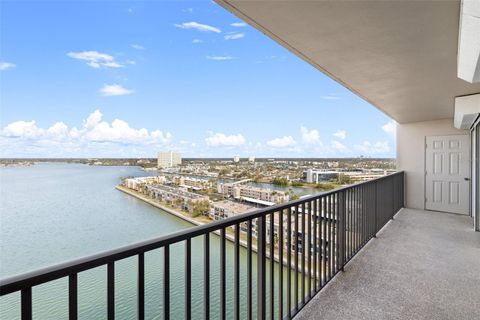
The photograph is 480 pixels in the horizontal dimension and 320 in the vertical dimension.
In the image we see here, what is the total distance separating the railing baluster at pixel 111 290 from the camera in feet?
2.84

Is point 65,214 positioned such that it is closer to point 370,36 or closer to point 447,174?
point 370,36

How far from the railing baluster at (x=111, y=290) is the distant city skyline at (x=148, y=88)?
203 cm

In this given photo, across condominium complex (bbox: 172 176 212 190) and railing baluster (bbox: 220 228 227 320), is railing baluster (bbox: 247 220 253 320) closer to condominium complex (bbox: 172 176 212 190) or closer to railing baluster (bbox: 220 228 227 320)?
railing baluster (bbox: 220 228 227 320)

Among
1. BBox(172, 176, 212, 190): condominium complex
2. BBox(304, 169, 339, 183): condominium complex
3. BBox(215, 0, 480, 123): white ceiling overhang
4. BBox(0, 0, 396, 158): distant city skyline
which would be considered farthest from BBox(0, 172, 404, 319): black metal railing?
BBox(172, 176, 212, 190): condominium complex

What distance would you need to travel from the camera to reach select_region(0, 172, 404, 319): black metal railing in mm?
831

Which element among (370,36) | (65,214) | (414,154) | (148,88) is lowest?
(65,214)

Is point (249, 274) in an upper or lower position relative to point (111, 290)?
lower

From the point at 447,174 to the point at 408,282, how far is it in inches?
175

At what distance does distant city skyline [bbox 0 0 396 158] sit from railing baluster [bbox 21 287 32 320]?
2.15m

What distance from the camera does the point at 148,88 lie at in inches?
321

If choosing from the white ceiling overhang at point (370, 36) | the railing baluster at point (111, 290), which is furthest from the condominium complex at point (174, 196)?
the railing baluster at point (111, 290)

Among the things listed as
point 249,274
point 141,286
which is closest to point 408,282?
point 249,274

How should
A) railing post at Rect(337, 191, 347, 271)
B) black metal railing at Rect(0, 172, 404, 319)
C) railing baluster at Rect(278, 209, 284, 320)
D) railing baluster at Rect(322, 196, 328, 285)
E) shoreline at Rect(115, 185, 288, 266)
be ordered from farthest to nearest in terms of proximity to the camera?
railing post at Rect(337, 191, 347, 271) → railing baluster at Rect(322, 196, 328, 285) → railing baluster at Rect(278, 209, 284, 320) → shoreline at Rect(115, 185, 288, 266) → black metal railing at Rect(0, 172, 404, 319)

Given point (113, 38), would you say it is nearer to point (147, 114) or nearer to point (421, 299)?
point (147, 114)
